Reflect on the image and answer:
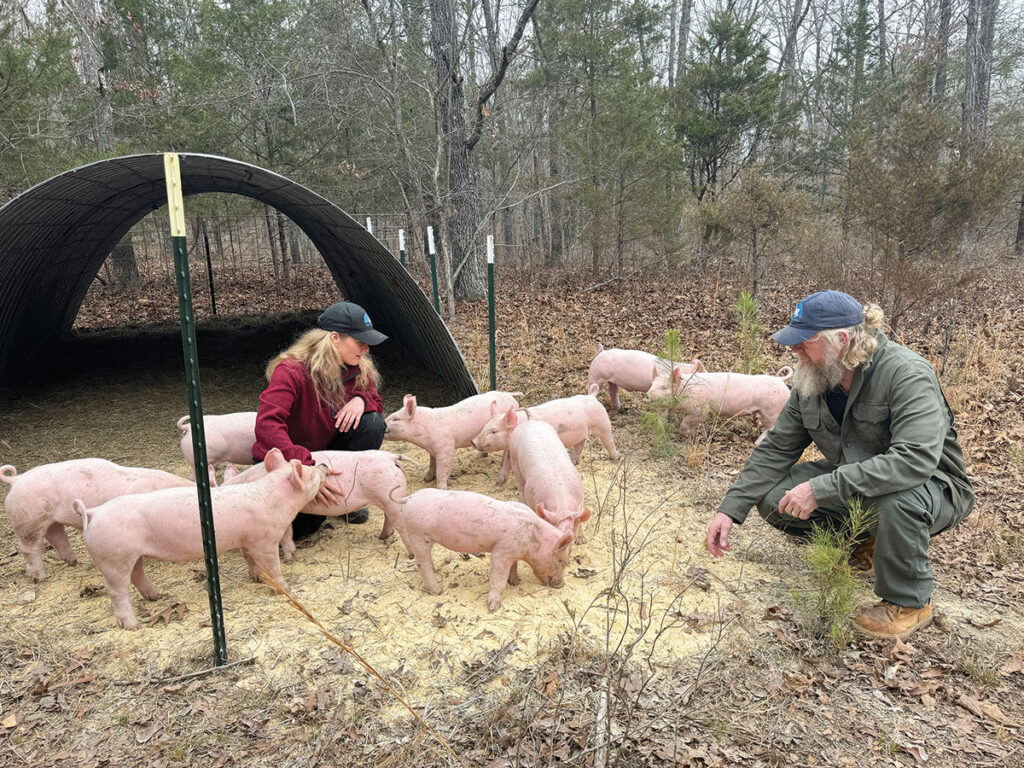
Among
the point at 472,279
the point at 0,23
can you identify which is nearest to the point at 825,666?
the point at 472,279

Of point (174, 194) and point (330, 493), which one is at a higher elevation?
point (174, 194)

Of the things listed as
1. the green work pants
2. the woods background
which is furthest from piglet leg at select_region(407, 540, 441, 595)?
the woods background

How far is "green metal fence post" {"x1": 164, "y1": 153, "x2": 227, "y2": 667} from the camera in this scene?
8.13 ft

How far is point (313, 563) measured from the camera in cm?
390

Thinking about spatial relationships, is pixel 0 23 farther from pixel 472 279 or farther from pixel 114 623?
pixel 114 623

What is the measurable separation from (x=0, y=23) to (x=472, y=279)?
7.84 m

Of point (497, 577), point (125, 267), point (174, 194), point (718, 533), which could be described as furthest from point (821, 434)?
point (125, 267)

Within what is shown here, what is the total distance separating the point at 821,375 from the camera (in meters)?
3.38

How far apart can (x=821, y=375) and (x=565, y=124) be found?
13.4 metres

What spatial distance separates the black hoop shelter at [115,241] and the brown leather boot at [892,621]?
356cm

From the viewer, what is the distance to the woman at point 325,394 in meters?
3.82

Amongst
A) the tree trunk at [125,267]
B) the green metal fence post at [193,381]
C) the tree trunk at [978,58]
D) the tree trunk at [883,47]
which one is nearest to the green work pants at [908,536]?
the green metal fence post at [193,381]

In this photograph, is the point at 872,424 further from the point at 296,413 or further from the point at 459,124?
the point at 459,124

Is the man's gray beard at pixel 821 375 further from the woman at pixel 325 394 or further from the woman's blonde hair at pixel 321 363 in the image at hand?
the woman's blonde hair at pixel 321 363
